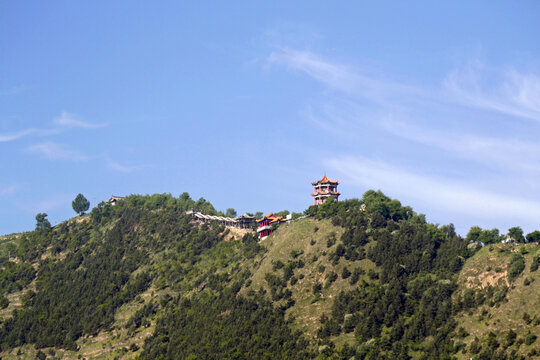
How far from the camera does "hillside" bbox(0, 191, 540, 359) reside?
131 m

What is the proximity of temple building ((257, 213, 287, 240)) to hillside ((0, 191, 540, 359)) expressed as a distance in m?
3.41

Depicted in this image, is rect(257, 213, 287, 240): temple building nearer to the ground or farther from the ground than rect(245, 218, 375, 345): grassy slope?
farther from the ground

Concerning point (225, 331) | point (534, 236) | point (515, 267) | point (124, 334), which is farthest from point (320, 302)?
point (124, 334)

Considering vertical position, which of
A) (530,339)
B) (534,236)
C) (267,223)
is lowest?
(530,339)

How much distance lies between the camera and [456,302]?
13812cm

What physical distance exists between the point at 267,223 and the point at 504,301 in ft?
261

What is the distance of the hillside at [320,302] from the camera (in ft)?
431

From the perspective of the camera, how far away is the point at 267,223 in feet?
652

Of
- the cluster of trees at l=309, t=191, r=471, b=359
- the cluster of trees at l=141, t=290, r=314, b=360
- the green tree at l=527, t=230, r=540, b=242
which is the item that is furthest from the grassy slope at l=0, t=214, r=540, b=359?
the green tree at l=527, t=230, r=540, b=242

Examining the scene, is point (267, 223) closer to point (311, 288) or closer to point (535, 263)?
point (311, 288)

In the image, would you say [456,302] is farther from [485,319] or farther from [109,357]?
[109,357]

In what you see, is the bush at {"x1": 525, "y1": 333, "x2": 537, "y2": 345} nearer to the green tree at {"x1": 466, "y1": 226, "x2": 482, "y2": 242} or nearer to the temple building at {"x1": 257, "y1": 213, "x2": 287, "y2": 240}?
the green tree at {"x1": 466, "y1": 226, "x2": 482, "y2": 242}

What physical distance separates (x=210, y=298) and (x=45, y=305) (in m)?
52.2

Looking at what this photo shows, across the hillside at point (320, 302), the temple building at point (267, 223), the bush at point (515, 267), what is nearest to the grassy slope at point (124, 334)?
the hillside at point (320, 302)
